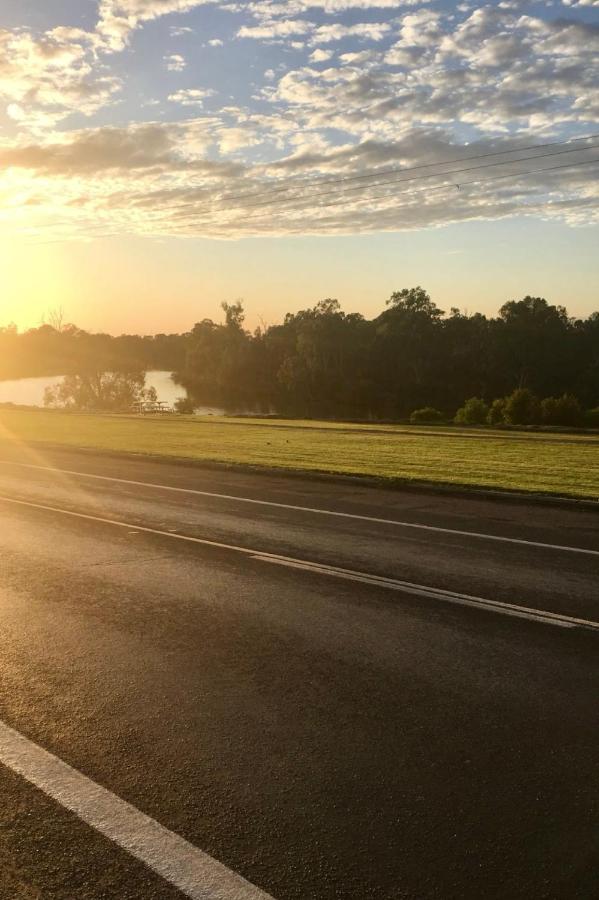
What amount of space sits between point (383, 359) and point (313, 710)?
10594 cm

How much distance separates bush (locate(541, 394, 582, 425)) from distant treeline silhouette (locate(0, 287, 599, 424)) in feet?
128

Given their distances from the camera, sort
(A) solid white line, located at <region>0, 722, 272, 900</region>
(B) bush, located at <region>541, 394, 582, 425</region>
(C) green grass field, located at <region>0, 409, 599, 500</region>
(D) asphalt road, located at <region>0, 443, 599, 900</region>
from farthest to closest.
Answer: (B) bush, located at <region>541, 394, 582, 425</region> < (C) green grass field, located at <region>0, 409, 599, 500</region> < (D) asphalt road, located at <region>0, 443, 599, 900</region> < (A) solid white line, located at <region>0, 722, 272, 900</region>

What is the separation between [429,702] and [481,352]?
98108 millimetres

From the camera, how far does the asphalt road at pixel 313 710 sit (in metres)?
3.53

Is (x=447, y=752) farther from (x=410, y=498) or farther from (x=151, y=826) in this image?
(x=410, y=498)

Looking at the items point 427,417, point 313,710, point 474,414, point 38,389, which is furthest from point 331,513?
point 38,389

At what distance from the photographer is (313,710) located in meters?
5.13

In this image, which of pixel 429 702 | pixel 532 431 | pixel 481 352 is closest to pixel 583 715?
pixel 429 702

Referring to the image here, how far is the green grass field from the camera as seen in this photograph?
A: 17031mm

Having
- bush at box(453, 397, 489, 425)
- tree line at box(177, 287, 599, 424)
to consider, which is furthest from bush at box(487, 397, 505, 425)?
tree line at box(177, 287, 599, 424)

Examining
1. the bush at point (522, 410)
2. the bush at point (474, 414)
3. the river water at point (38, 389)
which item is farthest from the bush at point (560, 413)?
the river water at point (38, 389)

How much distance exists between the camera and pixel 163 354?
A: 595 feet

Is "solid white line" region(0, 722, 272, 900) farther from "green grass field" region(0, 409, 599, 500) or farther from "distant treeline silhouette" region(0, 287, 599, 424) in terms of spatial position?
"distant treeline silhouette" region(0, 287, 599, 424)

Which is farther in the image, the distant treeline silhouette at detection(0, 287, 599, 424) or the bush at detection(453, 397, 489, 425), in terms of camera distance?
the distant treeline silhouette at detection(0, 287, 599, 424)
